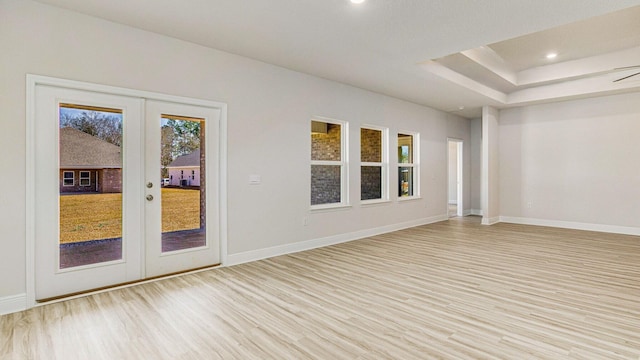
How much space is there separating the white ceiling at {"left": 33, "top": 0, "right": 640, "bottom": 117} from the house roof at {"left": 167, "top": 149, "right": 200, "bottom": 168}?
4.30 feet

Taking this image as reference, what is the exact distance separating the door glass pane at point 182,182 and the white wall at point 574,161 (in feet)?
23.3

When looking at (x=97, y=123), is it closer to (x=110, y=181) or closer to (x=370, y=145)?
(x=110, y=181)

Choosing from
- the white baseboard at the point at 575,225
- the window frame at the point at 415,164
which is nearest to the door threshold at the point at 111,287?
the window frame at the point at 415,164

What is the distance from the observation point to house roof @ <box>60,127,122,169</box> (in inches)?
122

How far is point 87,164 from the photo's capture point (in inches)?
127

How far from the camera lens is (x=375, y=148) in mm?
6609

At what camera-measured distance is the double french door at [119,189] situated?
3008 millimetres

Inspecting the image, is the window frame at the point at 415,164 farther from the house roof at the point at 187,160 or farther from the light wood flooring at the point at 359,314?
the house roof at the point at 187,160

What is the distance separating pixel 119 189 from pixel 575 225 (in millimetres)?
8331

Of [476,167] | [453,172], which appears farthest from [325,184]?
[453,172]

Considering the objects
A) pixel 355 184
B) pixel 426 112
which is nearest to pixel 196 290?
pixel 355 184

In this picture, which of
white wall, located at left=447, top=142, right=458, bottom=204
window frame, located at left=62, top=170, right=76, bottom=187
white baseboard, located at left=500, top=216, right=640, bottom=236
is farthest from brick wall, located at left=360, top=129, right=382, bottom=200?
white wall, located at left=447, top=142, right=458, bottom=204

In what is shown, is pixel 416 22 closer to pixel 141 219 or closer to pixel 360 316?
pixel 360 316

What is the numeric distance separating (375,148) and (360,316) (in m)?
4.36
